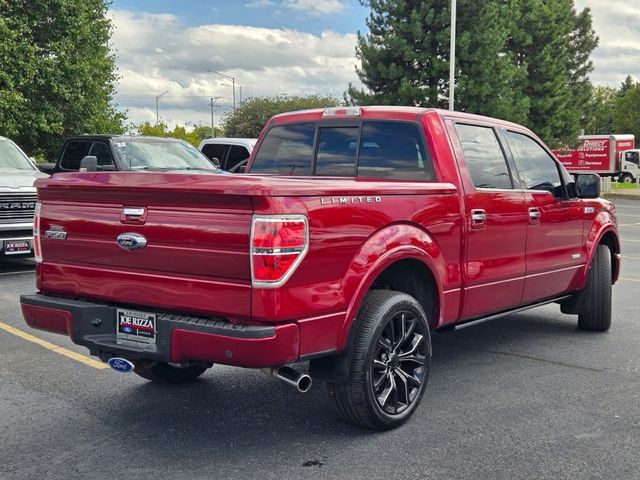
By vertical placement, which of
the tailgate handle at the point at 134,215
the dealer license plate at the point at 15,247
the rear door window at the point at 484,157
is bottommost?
the dealer license plate at the point at 15,247

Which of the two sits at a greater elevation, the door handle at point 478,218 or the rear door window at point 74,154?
the rear door window at point 74,154

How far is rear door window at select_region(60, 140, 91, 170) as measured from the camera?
40.1 feet

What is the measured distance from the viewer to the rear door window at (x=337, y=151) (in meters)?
5.39

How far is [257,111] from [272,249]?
50.9 meters

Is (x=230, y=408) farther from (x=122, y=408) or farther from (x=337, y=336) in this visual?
(x=337, y=336)

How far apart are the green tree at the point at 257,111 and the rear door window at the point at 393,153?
46.6 meters

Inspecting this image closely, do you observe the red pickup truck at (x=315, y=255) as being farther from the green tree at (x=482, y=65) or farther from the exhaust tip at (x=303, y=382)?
the green tree at (x=482, y=65)

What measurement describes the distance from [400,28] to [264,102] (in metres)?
26.8

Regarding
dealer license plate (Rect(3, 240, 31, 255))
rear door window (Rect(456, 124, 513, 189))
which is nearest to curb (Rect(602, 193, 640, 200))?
dealer license plate (Rect(3, 240, 31, 255))

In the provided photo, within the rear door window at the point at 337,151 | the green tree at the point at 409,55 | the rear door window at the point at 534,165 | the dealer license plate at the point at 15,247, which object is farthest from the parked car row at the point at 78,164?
the green tree at the point at 409,55

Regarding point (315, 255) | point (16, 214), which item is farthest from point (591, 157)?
point (315, 255)

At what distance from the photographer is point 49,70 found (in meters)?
21.1

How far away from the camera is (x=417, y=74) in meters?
29.1

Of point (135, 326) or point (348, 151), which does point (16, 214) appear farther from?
point (135, 326)
